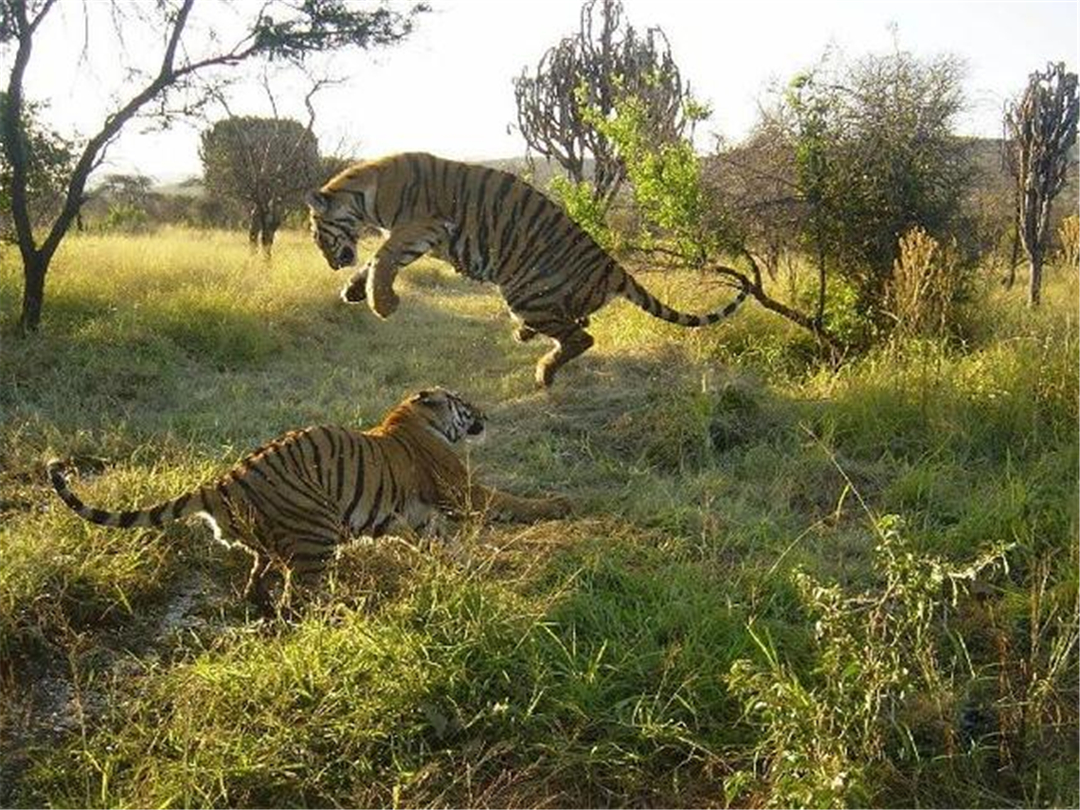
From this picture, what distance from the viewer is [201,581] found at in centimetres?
424

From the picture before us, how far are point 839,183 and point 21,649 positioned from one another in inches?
249

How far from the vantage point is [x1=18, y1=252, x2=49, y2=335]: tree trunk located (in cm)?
860

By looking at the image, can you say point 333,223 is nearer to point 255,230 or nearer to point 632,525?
point 632,525

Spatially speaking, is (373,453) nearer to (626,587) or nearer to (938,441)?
(626,587)

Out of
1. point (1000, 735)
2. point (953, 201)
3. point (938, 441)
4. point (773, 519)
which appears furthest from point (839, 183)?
point (1000, 735)

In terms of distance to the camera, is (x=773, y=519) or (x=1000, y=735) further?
(x=773, y=519)

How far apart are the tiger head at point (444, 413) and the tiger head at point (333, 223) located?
2.07m

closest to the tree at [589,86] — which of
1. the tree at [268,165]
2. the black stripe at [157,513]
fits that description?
the tree at [268,165]

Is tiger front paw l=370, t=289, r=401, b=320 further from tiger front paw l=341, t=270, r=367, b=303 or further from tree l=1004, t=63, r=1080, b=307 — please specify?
tree l=1004, t=63, r=1080, b=307

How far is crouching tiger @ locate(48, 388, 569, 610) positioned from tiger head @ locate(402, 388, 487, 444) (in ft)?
0.09

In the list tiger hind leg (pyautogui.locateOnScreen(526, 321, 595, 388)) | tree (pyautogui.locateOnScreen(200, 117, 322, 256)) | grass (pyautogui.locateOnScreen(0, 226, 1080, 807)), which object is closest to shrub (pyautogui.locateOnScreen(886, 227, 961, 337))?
grass (pyautogui.locateOnScreen(0, 226, 1080, 807))

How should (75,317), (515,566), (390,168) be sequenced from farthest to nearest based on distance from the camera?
(75,317) → (390,168) → (515,566)

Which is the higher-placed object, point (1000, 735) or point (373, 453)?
point (373, 453)

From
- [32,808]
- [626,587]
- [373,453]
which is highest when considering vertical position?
[373,453]
